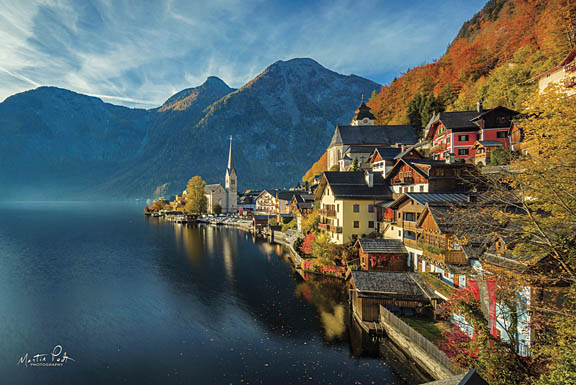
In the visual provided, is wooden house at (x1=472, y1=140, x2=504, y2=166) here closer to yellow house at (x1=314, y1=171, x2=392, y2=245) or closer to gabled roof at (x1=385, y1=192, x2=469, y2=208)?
yellow house at (x1=314, y1=171, x2=392, y2=245)

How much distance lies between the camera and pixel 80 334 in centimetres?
2958

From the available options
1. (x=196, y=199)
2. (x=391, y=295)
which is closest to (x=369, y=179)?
(x=391, y=295)

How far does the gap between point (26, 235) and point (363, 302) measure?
372 ft

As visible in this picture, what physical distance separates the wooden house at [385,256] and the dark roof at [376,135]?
166ft

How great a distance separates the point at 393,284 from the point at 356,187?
21.4 metres

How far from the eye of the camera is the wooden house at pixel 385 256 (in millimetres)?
38344

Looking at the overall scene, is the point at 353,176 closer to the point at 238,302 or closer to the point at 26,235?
the point at 238,302

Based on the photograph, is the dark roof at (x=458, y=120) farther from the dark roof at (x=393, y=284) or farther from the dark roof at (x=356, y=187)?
the dark roof at (x=393, y=284)

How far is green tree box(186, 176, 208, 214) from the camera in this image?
147 metres

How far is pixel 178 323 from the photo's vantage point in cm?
3169

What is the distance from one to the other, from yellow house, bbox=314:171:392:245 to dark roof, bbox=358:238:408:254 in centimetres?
548

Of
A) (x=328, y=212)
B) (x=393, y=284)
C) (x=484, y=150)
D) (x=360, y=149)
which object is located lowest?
(x=393, y=284)

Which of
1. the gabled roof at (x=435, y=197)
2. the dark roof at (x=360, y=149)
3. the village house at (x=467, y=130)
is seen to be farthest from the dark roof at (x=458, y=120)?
the dark roof at (x=360, y=149)

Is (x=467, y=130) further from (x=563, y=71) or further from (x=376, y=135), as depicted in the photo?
(x=376, y=135)
